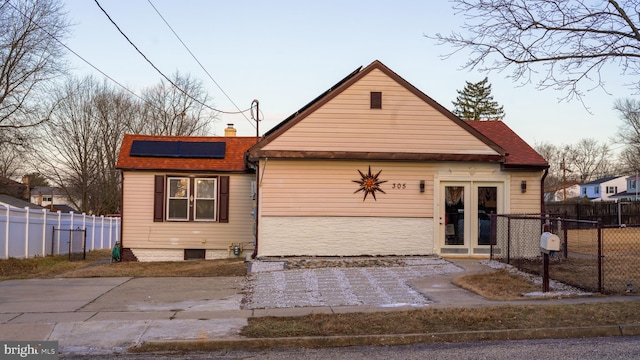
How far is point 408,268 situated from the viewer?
15016 mm

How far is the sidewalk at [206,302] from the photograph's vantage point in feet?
27.9

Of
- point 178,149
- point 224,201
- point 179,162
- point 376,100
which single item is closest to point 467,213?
point 376,100

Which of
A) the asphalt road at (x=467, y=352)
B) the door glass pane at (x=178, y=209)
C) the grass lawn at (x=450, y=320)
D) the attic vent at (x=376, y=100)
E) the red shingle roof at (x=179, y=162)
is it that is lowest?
the asphalt road at (x=467, y=352)

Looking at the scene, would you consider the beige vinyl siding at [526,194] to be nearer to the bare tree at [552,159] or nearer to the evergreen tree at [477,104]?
the evergreen tree at [477,104]

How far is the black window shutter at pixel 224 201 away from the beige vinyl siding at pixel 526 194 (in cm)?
910

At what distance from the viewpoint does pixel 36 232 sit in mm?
24094

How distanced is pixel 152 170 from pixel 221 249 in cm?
346

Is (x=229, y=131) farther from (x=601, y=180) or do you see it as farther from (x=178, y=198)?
(x=601, y=180)

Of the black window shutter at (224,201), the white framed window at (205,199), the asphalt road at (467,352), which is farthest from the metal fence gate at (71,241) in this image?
the asphalt road at (467,352)

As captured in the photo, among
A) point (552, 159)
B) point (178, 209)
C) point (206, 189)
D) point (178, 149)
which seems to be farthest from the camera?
point (552, 159)

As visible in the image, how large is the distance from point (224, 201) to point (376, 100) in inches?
260

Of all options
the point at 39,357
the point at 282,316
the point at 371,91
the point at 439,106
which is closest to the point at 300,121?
the point at 371,91

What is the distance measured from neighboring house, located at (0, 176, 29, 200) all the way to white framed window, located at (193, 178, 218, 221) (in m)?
29.5

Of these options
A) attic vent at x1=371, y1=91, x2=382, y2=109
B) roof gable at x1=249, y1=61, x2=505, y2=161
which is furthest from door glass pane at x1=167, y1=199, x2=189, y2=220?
attic vent at x1=371, y1=91, x2=382, y2=109
